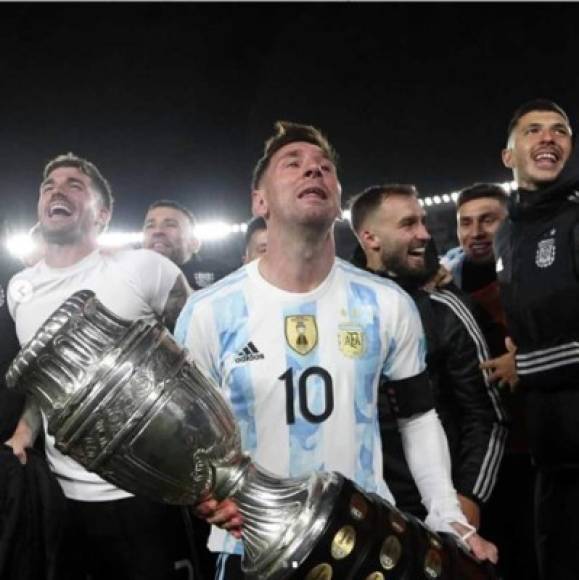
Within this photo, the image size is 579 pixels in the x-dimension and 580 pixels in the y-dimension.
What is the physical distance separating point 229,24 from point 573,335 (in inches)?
377

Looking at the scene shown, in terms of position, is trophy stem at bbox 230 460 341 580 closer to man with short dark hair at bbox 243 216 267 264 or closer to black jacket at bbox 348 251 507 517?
black jacket at bbox 348 251 507 517

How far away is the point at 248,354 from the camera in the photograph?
151 cm

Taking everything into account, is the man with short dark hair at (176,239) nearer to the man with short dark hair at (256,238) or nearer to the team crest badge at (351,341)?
the man with short dark hair at (256,238)

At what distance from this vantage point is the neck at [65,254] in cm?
230

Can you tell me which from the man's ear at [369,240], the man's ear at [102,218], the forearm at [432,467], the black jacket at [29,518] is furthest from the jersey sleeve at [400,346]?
the man's ear at [102,218]

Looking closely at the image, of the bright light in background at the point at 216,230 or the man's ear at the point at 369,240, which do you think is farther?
the bright light in background at the point at 216,230

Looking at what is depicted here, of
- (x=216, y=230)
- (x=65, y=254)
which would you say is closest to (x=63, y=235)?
(x=65, y=254)

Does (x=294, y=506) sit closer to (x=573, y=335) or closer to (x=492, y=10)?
(x=573, y=335)

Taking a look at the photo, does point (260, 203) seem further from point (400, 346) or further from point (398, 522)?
point (398, 522)

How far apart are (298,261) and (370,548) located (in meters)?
0.73

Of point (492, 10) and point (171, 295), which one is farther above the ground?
point (492, 10)

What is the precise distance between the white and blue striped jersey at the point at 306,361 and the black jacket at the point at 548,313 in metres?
0.62

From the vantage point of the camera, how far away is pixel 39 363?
3.46ft

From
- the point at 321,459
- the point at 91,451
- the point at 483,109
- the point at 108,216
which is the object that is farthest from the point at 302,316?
the point at 483,109
